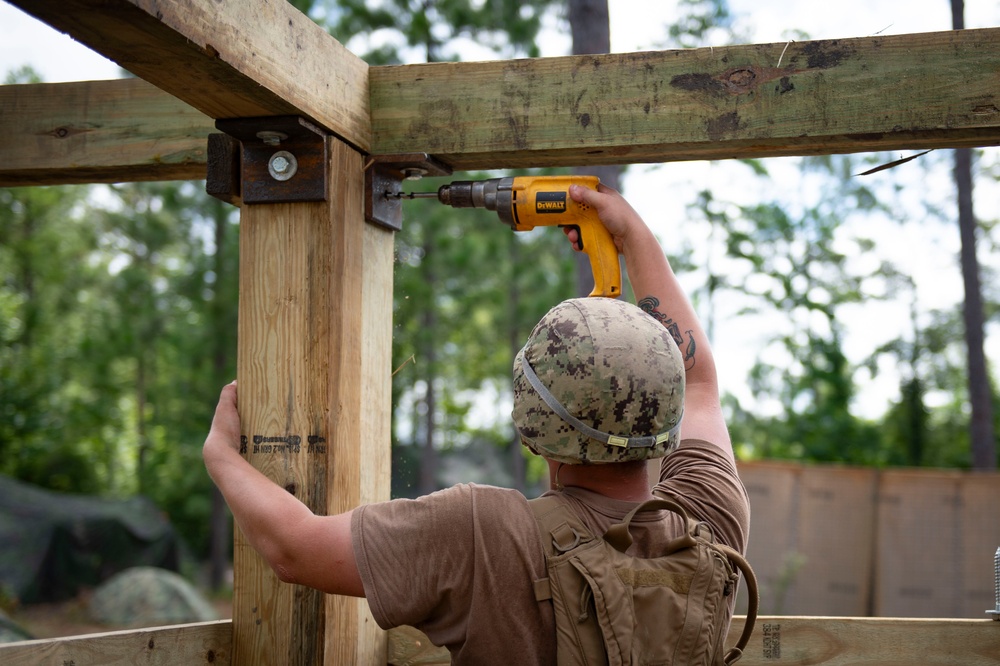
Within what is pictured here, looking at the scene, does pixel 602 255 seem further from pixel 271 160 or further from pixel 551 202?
pixel 271 160

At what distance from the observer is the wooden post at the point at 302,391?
2.23 m

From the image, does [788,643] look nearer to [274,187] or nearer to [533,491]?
[274,187]

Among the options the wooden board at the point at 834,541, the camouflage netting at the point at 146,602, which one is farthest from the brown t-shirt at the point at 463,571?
the camouflage netting at the point at 146,602

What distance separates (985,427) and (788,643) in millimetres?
9086

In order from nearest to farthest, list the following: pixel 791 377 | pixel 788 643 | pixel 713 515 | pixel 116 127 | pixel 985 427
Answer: pixel 713 515 → pixel 788 643 → pixel 116 127 → pixel 985 427 → pixel 791 377

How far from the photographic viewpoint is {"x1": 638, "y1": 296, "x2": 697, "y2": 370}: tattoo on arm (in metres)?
2.26

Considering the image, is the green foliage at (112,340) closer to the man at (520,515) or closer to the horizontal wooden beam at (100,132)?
the horizontal wooden beam at (100,132)

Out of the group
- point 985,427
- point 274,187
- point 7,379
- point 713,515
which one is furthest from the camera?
point 7,379

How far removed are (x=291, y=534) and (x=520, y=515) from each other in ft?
1.52

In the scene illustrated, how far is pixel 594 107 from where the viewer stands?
235cm

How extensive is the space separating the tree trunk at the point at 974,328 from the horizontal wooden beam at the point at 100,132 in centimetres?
960

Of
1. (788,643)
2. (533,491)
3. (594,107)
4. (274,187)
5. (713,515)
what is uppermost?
(594,107)

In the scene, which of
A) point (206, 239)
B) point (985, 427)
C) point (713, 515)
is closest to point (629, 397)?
point (713, 515)

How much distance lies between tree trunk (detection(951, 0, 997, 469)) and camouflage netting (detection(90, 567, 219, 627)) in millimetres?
9594
